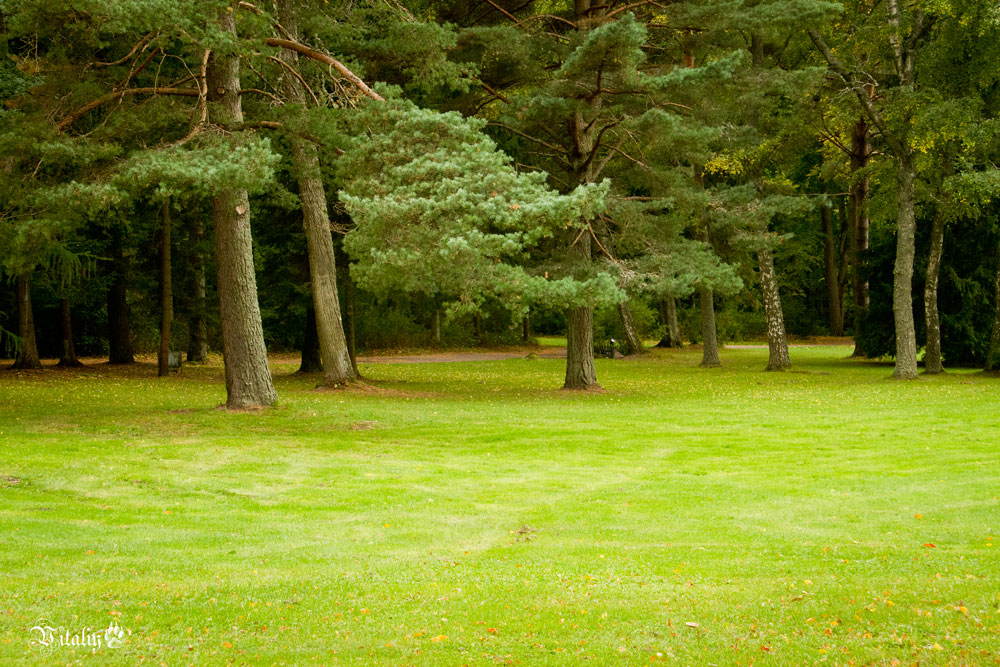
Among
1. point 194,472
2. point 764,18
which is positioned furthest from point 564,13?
point 194,472

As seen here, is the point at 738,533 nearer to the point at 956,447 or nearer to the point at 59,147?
the point at 956,447

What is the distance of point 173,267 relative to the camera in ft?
93.4

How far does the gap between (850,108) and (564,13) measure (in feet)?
27.9

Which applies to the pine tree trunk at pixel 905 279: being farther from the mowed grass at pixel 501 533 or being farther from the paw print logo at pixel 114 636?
the paw print logo at pixel 114 636

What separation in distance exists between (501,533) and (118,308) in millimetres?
22375

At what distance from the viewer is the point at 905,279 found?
24.7 meters

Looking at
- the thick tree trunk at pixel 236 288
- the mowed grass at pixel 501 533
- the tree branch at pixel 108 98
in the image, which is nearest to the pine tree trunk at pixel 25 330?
the mowed grass at pixel 501 533

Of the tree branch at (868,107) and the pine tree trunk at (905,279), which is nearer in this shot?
the pine tree trunk at (905,279)

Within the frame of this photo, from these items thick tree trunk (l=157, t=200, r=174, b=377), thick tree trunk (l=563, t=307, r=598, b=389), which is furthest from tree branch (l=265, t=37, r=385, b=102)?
thick tree trunk (l=563, t=307, r=598, b=389)

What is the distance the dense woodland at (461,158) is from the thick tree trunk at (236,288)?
5 cm

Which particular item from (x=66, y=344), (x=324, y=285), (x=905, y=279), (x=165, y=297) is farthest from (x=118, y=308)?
(x=905, y=279)

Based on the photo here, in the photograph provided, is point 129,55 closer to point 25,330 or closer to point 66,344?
point 25,330

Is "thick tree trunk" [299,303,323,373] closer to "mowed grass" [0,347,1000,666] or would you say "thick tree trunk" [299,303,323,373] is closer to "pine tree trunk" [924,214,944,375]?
"mowed grass" [0,347,1000,666]
